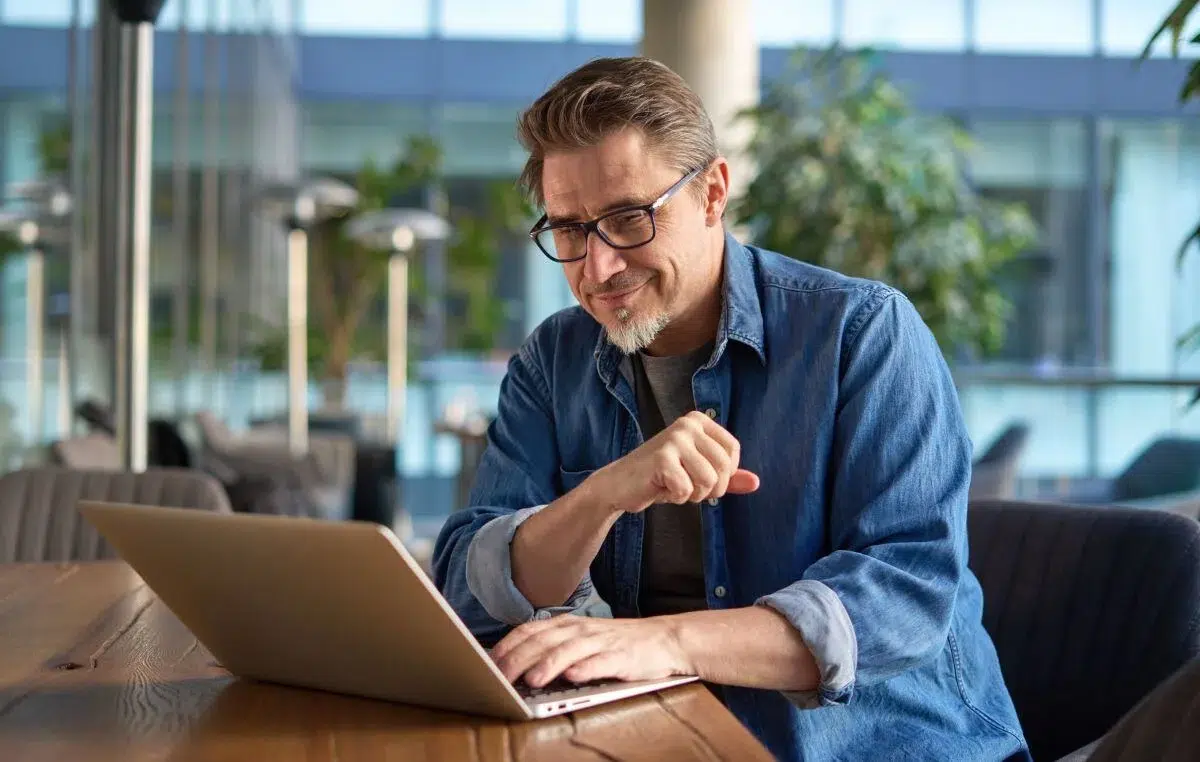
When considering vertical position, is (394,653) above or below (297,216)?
below

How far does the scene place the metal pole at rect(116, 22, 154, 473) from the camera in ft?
11.2

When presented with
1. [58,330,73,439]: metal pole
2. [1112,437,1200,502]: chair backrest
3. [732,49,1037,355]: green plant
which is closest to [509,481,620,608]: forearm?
[58,330,73,439]: metal pole

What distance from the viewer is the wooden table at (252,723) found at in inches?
38.7

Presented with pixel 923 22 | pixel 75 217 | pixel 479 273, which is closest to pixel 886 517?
pixel 75 217

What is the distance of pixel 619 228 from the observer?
5.00 ft

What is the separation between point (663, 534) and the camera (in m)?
1.60

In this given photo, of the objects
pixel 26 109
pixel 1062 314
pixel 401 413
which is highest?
pixel 26 109

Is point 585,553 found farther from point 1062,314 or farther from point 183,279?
point 1062,314

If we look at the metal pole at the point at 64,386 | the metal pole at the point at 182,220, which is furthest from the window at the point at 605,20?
the metal pole at the point at 64,386

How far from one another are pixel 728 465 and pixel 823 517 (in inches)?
11.5

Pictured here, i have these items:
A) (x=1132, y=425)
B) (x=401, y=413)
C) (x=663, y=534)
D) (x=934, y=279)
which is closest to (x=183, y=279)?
(x=401, y=413)

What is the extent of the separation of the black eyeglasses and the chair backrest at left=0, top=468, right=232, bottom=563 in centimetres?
107

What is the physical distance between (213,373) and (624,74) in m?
7.76

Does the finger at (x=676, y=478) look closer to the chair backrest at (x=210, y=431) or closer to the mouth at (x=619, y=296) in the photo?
the mouth at (x=619, y=296)
